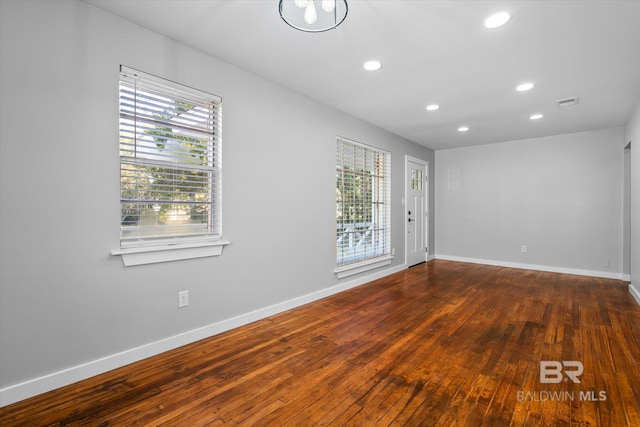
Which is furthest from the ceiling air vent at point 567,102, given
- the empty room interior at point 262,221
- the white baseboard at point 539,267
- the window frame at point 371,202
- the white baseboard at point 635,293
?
the white baseboard at point 539,267

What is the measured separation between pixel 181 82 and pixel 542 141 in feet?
20.2

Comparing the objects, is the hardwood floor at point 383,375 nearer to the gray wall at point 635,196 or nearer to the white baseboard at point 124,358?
the white baseboard at point 124,358

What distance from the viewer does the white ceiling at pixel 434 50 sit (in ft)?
6.89

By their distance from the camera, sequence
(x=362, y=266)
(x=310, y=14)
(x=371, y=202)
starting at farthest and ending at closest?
(x=371, y=202)
(x=362, y=266)
(x=310, y=14)

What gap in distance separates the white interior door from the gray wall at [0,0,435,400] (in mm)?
3646

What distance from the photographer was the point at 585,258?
5312 mm

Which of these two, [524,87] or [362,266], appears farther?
[362,266]

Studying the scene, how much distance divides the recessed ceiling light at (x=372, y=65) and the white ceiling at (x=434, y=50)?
6 cm

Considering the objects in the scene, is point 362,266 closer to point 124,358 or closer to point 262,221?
point 262,221

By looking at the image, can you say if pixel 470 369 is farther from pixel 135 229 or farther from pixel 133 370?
pixel 135 229

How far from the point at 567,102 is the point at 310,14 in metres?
3.73

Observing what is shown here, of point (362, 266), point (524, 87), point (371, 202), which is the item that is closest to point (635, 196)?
point (524, 87)

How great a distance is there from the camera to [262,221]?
3193mm

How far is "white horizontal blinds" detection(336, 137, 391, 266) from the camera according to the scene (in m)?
4.32
